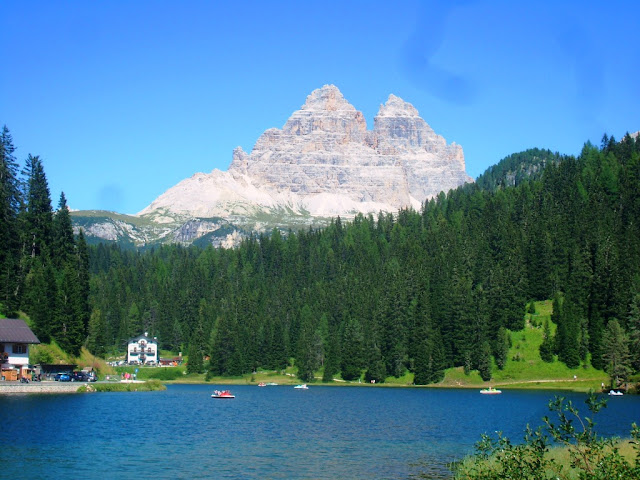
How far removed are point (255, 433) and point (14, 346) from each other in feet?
185

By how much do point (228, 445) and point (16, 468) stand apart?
2048cm

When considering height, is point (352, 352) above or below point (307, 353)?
above

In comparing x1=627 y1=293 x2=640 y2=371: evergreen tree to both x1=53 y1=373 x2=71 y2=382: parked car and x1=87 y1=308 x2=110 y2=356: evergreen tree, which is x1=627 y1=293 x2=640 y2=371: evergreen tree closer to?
x1=53 y1=373 x2=71 y2=382: parked car

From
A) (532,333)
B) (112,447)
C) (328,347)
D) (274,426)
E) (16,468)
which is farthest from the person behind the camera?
(328,347)

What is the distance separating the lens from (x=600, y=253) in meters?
163

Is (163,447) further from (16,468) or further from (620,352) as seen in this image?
(620,352)

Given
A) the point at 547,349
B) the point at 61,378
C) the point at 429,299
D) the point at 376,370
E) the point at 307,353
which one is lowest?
the point at 61,378

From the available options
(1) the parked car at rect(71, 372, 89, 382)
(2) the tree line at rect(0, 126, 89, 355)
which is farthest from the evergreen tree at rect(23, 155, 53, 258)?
(1) the parked car at rect(71, 372, 89, 382)

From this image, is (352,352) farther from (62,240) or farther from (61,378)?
(61,378)

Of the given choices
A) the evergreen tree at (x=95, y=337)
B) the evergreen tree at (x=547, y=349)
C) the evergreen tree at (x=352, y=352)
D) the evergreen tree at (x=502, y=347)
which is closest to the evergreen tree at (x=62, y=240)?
the evergreen tree at (x=95, y=337)

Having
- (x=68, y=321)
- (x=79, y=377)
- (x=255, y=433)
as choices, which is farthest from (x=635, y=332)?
(x=68, y=321)

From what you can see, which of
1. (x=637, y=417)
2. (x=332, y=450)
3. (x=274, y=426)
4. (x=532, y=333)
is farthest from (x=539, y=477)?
(x=532, y=333)

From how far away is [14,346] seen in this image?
118875 millimetres

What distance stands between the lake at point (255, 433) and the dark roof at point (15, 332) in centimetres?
1137
